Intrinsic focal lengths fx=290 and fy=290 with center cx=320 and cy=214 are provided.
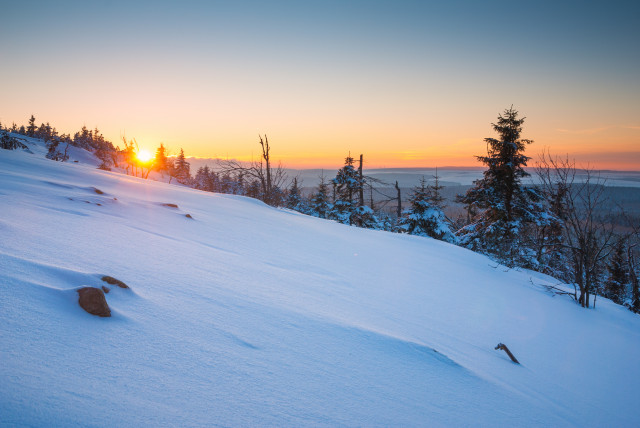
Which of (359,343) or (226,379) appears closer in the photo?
(226,379)

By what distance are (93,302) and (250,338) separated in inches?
34.2

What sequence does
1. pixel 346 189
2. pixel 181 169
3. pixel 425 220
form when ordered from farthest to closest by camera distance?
1. pixel 181 169
2. pixel 346 189
3. pixel 425 220

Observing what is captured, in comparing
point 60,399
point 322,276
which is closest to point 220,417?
point 60,399

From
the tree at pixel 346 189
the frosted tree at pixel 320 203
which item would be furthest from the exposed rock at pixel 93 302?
the frosted tree at pixel 320 203

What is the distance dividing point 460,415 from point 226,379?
1.32m

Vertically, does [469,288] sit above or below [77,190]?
below

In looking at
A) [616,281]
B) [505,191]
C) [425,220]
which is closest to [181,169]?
[425,220]

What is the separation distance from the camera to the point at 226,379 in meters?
1.38

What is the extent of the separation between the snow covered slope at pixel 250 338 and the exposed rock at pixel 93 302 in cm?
4

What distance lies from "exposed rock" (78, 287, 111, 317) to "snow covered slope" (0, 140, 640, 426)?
0.04 meters

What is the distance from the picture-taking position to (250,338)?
1.79 metres

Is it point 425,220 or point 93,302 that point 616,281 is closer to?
point 425,220

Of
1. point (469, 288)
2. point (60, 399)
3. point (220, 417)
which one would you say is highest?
point (60, 399)

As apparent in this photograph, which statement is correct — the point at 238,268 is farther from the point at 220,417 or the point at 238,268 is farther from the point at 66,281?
the point at 220,417
